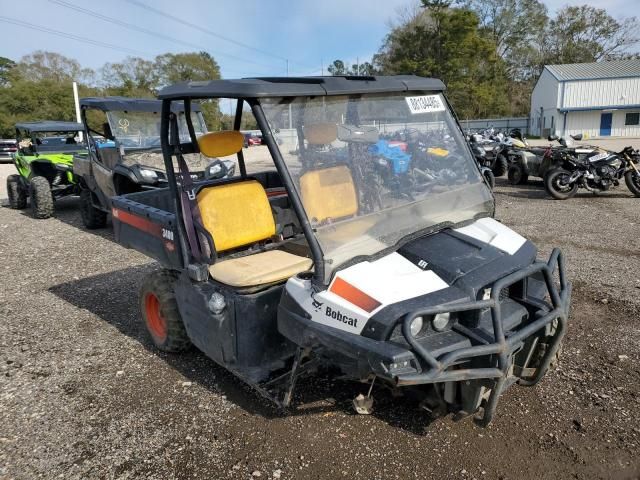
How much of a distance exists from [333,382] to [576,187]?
28.9 ft

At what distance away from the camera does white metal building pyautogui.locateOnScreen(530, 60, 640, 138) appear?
35469mm

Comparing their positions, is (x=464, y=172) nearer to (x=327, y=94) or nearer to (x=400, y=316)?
(x=327, y=94)

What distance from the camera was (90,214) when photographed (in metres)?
8.50

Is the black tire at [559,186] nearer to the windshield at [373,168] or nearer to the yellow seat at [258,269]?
the windshield at [373,168]

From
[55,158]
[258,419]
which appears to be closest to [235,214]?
[258,419]

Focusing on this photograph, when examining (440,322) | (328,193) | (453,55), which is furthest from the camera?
(453,55)

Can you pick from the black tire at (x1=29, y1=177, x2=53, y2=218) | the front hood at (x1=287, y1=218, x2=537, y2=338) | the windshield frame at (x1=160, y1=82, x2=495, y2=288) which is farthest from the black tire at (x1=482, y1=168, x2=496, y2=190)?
the black tire at (x1=29, y1=177, x2=53, y2=218)

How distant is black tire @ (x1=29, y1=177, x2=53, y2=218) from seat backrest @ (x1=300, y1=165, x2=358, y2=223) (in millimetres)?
8266

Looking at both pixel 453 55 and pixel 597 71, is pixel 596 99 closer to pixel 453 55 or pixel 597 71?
pixel 597 71

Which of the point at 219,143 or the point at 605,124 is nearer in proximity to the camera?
the point at 219,143

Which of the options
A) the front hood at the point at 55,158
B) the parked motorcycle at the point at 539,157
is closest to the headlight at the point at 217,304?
the front hood at the point at 55,158

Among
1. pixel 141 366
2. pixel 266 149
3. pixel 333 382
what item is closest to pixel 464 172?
pixel 266 149

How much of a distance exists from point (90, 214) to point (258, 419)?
6.69 m

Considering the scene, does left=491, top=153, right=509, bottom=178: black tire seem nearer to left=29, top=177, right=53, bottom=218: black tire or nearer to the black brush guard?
left=29, top=177, right=53, bottom=218: black tire
